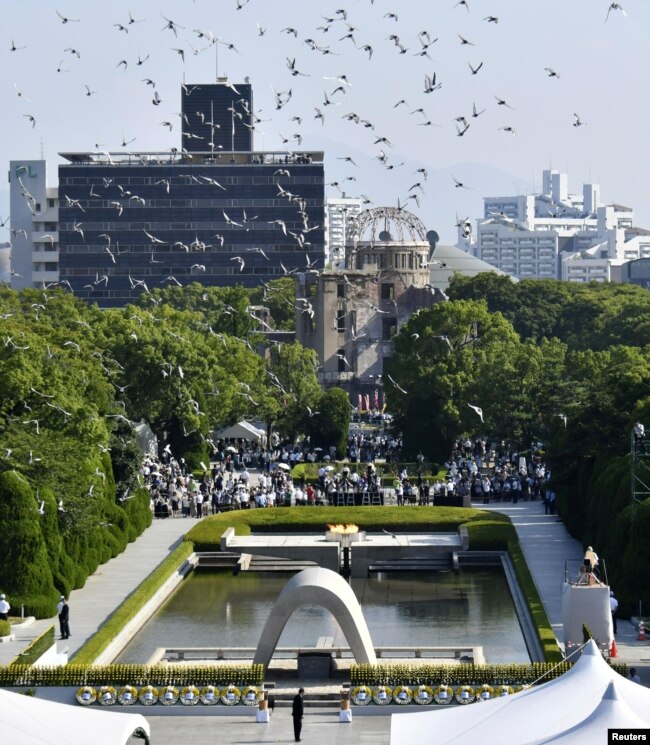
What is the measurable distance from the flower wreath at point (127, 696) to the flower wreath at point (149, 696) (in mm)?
157

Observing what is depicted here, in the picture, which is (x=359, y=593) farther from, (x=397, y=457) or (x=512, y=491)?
(x=397, y=457)

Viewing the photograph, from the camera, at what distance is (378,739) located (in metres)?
39.4

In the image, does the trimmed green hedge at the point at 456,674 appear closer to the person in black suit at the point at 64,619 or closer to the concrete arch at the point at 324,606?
the concrete arch at the point at 324,606

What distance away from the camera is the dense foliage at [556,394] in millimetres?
59656

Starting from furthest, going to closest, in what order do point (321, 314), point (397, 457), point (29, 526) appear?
point (321, 314)
point (397, 457)
point (29, 526)

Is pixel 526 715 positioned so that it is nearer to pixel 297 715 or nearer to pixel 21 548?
pixel 297 715

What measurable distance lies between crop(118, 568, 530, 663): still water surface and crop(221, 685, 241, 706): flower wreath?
24.9 feet

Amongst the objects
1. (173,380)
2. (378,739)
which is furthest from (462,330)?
(378,739)

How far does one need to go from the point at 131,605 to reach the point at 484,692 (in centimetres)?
1483

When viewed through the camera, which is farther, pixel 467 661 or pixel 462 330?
pixel 462 330

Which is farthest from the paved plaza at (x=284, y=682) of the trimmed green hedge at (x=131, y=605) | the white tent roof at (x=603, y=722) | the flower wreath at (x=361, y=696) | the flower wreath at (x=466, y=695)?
the white tent roof at (x=603, y=722)

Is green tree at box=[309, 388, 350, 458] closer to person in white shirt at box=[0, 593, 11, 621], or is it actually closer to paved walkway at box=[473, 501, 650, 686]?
paved walkway at box=[473, 501, 650, 686]

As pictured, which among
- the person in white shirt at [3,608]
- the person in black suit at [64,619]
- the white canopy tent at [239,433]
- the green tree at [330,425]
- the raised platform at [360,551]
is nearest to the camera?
the person in black suit at [64,619]

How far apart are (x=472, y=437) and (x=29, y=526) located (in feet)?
156
